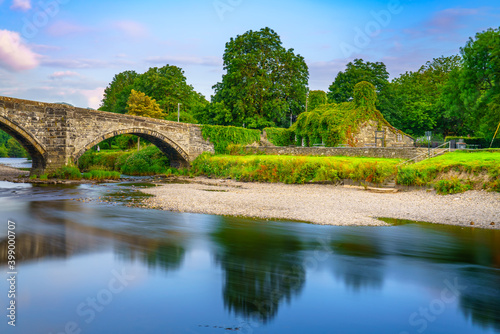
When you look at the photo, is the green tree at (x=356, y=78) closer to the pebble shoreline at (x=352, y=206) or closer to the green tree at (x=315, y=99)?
the green tree at (x=315, y=99)

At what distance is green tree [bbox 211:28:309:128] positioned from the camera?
167 feet

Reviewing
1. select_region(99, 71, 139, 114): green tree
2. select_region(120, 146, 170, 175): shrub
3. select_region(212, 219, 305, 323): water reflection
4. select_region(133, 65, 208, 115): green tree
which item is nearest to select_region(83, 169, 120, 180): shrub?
select_region(120, 146, 170, 175): shrub

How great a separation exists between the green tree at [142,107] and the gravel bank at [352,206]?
128 ft

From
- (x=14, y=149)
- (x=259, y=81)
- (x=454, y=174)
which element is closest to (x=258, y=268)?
(x=454, y=174)

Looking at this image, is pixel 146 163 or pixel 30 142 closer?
pixel 30 142

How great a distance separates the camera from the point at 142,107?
186 ft

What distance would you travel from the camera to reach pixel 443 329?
236 inches

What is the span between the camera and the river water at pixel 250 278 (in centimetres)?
607

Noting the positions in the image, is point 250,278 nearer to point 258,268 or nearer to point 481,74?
point 258,268

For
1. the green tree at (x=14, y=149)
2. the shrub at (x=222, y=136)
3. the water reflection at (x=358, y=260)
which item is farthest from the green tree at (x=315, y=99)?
the green tree at (x=14, y=149)

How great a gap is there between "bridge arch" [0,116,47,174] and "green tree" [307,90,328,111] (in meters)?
45.6

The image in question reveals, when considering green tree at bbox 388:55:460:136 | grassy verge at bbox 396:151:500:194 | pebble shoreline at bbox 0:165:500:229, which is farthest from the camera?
green tree at bbox 388:55:460:136

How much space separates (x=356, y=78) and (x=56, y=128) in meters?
40.8

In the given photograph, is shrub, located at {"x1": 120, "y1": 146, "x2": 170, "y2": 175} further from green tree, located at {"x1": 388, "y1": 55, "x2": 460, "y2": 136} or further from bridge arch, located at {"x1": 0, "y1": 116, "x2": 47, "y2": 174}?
green tree, located at {"x1": 388, "y1": 55, "x2": 460, "y2": 136}
